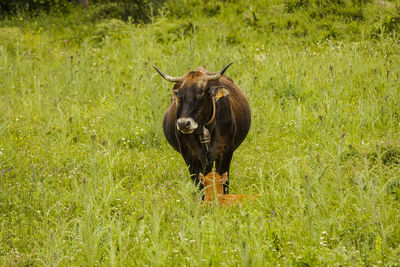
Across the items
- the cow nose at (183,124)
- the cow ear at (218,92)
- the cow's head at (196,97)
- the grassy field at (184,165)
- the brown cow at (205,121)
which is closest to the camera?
the grassy field at (184,165)

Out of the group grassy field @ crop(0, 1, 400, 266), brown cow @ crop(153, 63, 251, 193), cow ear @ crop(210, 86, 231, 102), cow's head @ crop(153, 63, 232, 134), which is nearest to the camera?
grassy field @ crop(0, 1, 400, 266)

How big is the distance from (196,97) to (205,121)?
0.39 metres

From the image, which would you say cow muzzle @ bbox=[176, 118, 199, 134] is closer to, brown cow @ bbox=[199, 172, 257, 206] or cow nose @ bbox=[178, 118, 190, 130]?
cow nose @ bbox=[178, 118, 190, 130]

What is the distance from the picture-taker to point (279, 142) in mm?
6945

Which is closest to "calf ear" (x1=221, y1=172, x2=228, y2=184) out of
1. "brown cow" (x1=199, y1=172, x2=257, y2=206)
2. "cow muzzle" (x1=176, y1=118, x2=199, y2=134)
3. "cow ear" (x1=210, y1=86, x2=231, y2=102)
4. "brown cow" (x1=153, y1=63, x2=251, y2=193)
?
"brown cow" (x1=199, y1=172, x2=257, y2=206)

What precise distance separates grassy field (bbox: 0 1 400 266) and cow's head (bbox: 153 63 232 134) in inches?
35.9

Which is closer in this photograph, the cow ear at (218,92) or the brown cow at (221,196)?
the brown cow at (221,196)

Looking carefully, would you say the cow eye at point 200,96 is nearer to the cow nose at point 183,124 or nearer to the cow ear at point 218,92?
the cow ear at point 218,92

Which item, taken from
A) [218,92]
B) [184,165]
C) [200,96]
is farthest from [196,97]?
[184,165]

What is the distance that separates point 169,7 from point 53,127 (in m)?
8.31

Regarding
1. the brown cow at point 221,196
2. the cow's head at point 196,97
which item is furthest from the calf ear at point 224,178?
the cow's head at point 196,97

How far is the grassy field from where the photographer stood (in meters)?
3.63

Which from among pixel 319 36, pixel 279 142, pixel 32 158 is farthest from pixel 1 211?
pixel 319 36

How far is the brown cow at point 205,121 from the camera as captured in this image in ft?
16.9
